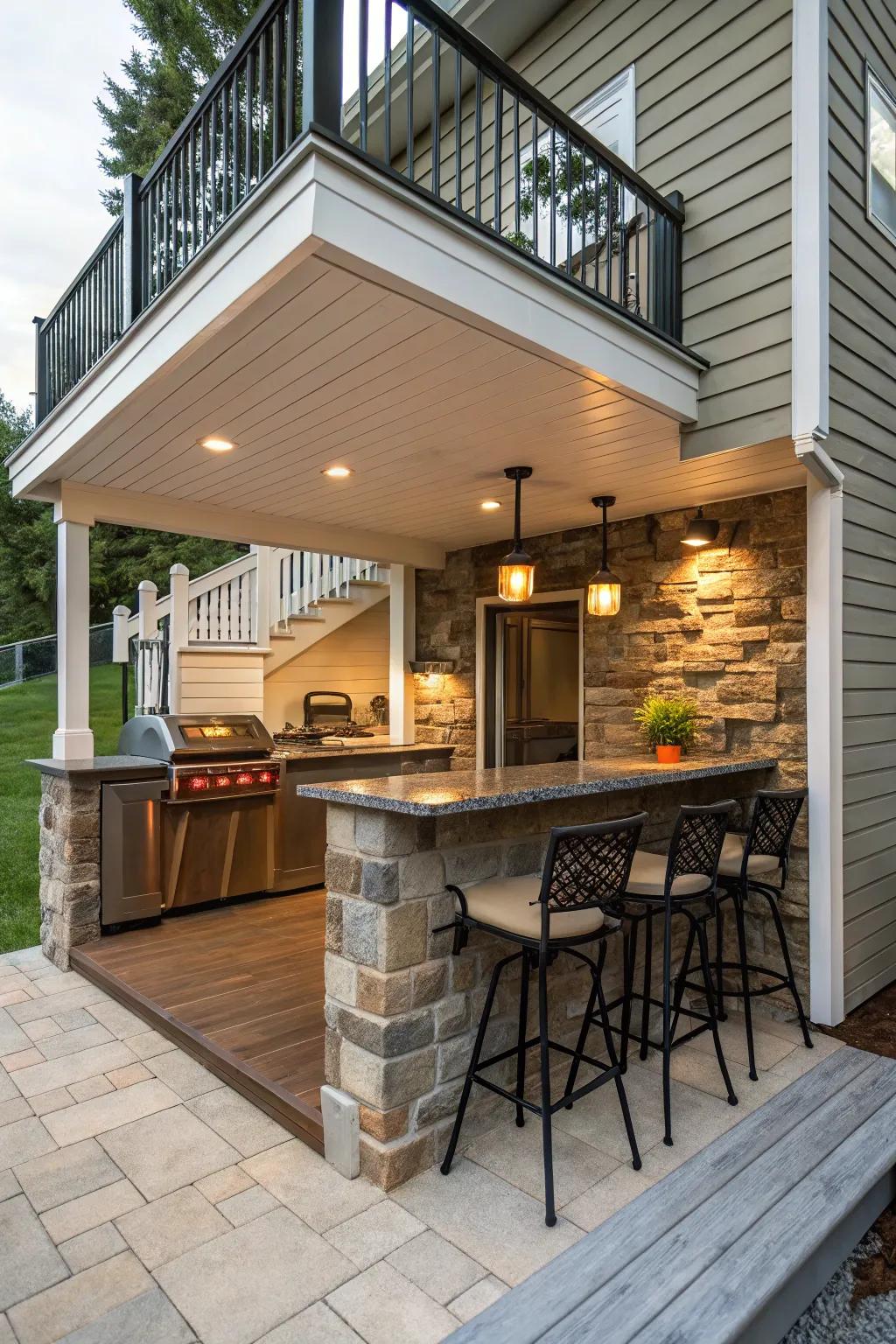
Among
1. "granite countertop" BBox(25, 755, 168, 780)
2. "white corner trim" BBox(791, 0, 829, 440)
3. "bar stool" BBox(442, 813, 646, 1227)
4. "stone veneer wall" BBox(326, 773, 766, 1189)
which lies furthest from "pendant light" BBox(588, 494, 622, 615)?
"granite countertop" BBox(25, 755, 168, 780)

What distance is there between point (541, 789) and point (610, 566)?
2725mm

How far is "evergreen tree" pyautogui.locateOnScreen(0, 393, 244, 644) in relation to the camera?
502 inches

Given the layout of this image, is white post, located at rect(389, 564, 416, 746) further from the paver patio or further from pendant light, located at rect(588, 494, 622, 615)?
the paver patio

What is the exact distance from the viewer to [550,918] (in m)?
2.29

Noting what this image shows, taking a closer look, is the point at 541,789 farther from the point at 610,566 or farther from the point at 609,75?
the point at 609,75

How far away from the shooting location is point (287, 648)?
22.3 feet

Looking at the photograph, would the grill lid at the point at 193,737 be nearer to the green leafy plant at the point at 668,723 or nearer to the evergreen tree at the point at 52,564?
the green leafy plant at the point at 668,723

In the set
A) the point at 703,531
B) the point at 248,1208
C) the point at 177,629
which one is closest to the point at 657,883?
the point at 248,1208

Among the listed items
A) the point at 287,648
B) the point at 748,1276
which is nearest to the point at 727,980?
the point at 748,1276

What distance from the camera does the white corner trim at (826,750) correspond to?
3.45m

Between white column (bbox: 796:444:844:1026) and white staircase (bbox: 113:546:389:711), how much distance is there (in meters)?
3.88

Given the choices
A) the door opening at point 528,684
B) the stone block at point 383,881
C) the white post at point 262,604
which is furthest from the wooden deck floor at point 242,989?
the white post at point 262,604

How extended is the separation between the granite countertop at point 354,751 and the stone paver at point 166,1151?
8.75ft

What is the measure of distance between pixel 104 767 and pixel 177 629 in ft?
7.06
